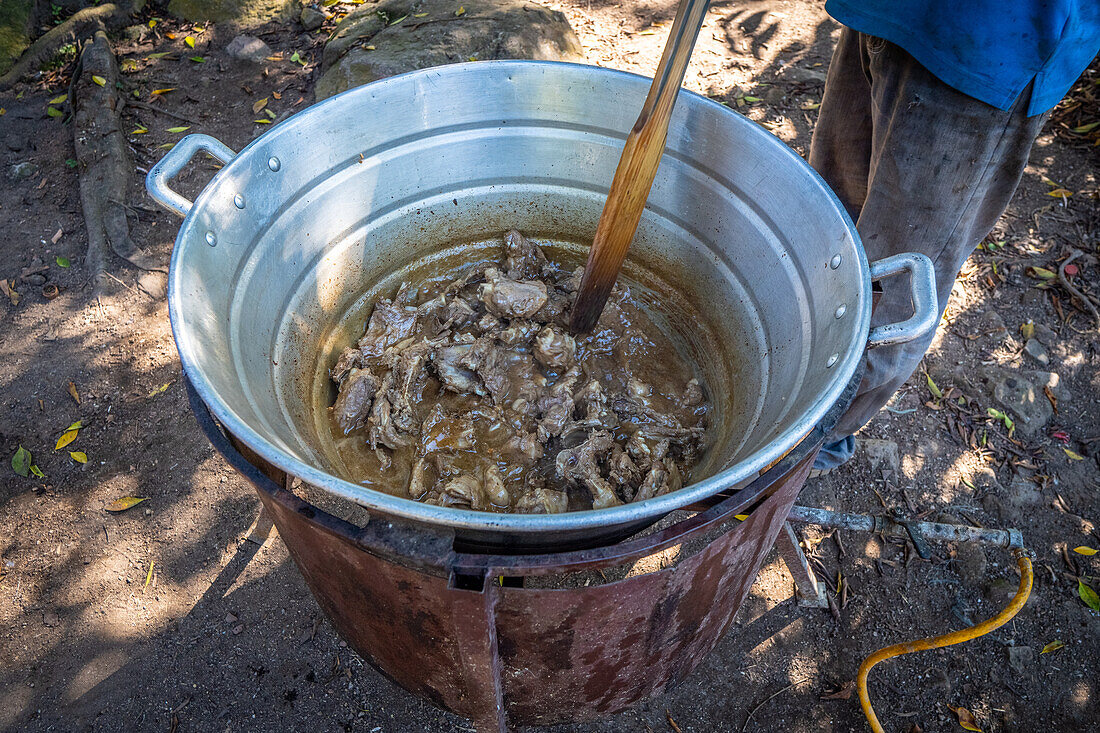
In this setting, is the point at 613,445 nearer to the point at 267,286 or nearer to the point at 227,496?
the point at 267,286

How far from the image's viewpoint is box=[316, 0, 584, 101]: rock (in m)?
3.95

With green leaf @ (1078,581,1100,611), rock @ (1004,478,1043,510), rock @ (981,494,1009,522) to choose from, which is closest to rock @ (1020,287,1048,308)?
rock @ (1004,478,1043,510)

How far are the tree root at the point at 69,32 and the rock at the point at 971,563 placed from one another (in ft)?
20.0

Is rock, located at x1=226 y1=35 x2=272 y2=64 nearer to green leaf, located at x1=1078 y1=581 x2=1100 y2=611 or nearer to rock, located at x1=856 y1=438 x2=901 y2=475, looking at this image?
rock, located at x1=856 y1=438 x2=901 y2=475

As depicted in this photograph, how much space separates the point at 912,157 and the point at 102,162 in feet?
13.5

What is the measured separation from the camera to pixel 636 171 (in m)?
1.81

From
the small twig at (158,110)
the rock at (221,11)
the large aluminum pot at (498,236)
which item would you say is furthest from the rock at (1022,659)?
the rock at (221,11)

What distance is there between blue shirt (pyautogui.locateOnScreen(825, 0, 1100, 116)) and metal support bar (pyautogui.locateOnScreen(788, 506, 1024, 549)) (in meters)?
1.26

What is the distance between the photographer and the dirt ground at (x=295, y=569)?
2289 millimetres

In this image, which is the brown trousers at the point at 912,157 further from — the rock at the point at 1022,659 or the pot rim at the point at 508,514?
the rock at the point at 1022,659

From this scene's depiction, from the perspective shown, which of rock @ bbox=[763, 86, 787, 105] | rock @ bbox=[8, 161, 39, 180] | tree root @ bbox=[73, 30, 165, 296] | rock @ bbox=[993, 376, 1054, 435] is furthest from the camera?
rock @ bbox=[763, 86, 787, 105]

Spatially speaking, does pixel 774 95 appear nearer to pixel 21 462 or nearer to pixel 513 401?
pixel 513 401

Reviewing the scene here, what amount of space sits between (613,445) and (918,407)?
194 cm

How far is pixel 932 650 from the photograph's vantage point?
8.05 feet
